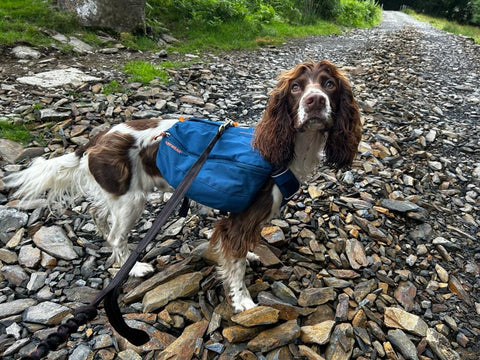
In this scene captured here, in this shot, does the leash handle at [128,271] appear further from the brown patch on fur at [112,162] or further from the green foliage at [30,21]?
the green foliage at [30,21]

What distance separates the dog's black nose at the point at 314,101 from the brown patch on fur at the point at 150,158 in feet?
4.03

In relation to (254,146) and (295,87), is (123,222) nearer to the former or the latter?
(254,146)

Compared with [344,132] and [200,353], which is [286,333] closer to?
[200,353]

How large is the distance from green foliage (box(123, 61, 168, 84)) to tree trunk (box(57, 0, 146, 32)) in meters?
1.85


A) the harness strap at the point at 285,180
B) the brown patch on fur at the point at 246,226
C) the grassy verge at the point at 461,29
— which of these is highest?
the harness strap at the point at 285,180

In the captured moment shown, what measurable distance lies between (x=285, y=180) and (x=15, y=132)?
3.71 m

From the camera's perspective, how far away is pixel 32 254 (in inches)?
117

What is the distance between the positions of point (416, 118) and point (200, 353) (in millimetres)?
5559

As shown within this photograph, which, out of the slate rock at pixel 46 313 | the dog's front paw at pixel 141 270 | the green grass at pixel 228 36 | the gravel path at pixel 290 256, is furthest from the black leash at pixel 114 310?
the green grass at pixel 228 36

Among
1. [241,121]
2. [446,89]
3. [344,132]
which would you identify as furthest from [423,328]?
Result: [446,89]

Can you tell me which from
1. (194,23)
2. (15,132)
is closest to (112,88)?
(15,132)

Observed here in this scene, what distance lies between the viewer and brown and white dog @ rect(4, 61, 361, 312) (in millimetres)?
2428

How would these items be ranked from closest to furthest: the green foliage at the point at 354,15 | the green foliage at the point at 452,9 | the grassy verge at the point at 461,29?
1. the green foliage at the point at 354,15
2. the grassy verge at the point at 461,29
3. the green foliage at the point at 452,9

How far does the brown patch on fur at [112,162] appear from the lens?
107 inches
